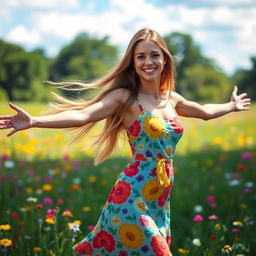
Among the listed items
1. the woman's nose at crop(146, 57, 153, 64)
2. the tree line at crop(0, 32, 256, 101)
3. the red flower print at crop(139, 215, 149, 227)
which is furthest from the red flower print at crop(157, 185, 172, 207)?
the tree line at crop(0, 32, 256, 101)

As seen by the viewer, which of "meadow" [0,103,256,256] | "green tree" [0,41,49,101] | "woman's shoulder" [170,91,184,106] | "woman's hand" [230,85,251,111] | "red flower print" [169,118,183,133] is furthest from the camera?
"green tree" [0,41,49,101]

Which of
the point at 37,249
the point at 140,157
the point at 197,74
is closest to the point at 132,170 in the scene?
the point at 140,157

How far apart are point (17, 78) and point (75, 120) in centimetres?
2630

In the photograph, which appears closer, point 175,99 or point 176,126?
point 176,126

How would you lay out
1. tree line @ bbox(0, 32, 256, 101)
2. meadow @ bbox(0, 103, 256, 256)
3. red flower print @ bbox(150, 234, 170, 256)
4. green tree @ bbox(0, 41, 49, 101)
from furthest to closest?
tree line @ bbox(0, 32, 256, 101) → green tree @ bbox(0, 41, 49, 101) → meadow @ bbox(0, 103, 256, 256) → red flower print @ bbox(150, 234, 170, 256)

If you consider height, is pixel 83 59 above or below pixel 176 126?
above

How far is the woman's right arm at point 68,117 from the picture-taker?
93.3 inches

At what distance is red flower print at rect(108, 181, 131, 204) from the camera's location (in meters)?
2.71

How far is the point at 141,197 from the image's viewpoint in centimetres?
271

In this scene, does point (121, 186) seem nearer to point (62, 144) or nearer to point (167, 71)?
point (167, 71)

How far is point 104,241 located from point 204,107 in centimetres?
111

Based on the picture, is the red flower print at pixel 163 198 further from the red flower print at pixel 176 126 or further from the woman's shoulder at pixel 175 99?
the woman's shoulder at pixel 175 99

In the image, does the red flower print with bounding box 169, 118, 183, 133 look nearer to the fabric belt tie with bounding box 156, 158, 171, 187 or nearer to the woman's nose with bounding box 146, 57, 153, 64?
the fabric belt tie with bounding box 156, 158, 171, 187

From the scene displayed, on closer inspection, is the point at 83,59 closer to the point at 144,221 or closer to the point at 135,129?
the point at 135,129
